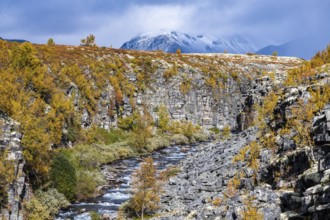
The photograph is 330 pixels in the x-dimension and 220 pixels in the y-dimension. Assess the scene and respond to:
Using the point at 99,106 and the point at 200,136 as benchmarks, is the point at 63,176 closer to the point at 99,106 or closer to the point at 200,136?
the point at 99,106

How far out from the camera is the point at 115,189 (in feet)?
162

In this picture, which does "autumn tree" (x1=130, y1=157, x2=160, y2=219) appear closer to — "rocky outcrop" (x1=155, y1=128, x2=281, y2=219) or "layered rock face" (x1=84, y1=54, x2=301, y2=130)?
"rocky outcrop" (x1=155, y1=128, x2=281, y2=219)

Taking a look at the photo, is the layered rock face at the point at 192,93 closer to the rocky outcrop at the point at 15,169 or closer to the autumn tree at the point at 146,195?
the rocky outcrop at the point at 15,169

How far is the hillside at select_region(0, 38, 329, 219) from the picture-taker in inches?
1596

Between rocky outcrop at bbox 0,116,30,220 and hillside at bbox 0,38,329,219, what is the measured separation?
99mm

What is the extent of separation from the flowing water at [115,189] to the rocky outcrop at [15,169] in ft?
15.5

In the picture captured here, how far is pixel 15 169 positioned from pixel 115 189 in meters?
16.1

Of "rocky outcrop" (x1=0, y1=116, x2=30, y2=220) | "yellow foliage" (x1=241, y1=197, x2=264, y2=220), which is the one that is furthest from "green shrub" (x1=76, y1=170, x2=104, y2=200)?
"yellow foliage" (x1=241, y1=197, x2=264, y2=220)

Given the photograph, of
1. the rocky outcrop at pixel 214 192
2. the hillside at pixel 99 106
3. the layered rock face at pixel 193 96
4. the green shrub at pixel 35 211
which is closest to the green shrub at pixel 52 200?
the hillside at pixel 99 106

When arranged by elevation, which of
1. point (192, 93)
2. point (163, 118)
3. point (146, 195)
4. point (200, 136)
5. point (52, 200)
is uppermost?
point (192, 93)

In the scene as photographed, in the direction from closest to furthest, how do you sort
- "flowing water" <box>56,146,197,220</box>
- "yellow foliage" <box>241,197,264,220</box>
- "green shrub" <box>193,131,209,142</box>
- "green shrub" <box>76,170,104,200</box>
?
"yellow foliage" <box>241,197,264,220</box>
"flowing water" <box>56,146,197,220</box>
"green shrub" <box>76,170,104,200</box>
"green shrub" <box>193,131,209,142</box>

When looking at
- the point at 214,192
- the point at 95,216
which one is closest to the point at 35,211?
the point at 95,216

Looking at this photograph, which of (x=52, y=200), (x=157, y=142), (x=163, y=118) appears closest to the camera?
(x=52, y=200)

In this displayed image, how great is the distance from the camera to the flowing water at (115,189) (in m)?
40.2
